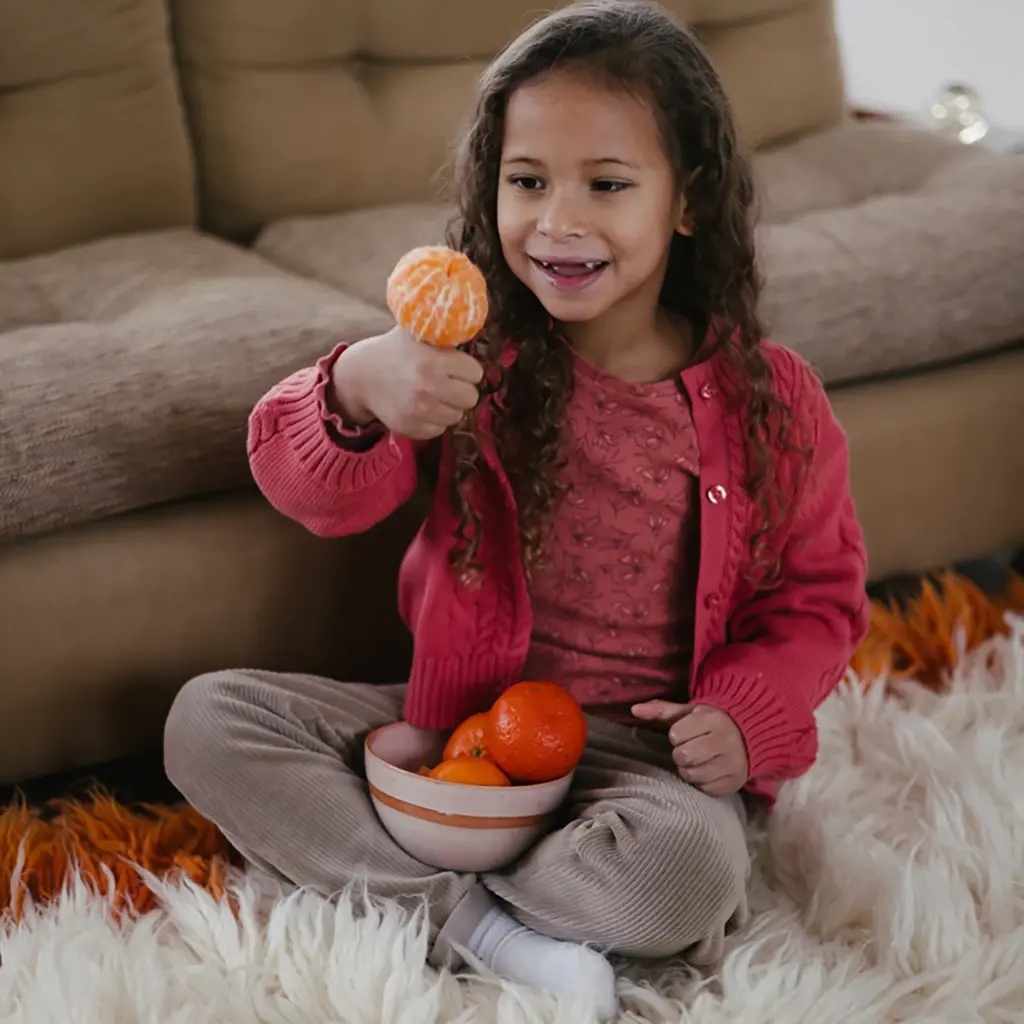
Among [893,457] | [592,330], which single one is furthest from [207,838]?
[893,457]

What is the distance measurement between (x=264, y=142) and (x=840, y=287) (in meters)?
0.73

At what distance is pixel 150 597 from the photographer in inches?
44.7

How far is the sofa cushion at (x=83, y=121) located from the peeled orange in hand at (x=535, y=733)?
917 millimetres

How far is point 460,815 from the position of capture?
0.95m

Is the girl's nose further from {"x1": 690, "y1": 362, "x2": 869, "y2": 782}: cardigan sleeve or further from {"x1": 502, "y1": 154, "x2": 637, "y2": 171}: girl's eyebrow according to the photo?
{"x1": 690, "y1": 362, "x2": 869, "y2": 782}: cardigan sleeve

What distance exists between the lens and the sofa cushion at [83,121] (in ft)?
5.08

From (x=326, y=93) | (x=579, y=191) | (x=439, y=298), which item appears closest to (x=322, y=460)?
(x=439, y=298)

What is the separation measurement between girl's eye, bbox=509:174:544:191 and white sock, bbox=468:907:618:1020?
518mm

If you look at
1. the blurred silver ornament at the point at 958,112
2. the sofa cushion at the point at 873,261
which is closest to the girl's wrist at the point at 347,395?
the sofa cushion at the point at 873,261

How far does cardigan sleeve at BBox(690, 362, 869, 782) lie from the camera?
1034 mm

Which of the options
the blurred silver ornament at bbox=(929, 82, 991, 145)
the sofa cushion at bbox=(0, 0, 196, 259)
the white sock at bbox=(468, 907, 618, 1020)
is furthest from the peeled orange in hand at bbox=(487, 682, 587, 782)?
the blurred silver ornament at bbox=(929, 82, 991, 145)

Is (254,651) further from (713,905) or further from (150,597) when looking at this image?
(713,905)

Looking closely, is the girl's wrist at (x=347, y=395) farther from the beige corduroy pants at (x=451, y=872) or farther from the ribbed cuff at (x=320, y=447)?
the beige corduroy pants at (x=451, y=872)

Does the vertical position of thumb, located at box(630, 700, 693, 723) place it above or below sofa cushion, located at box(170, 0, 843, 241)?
below
